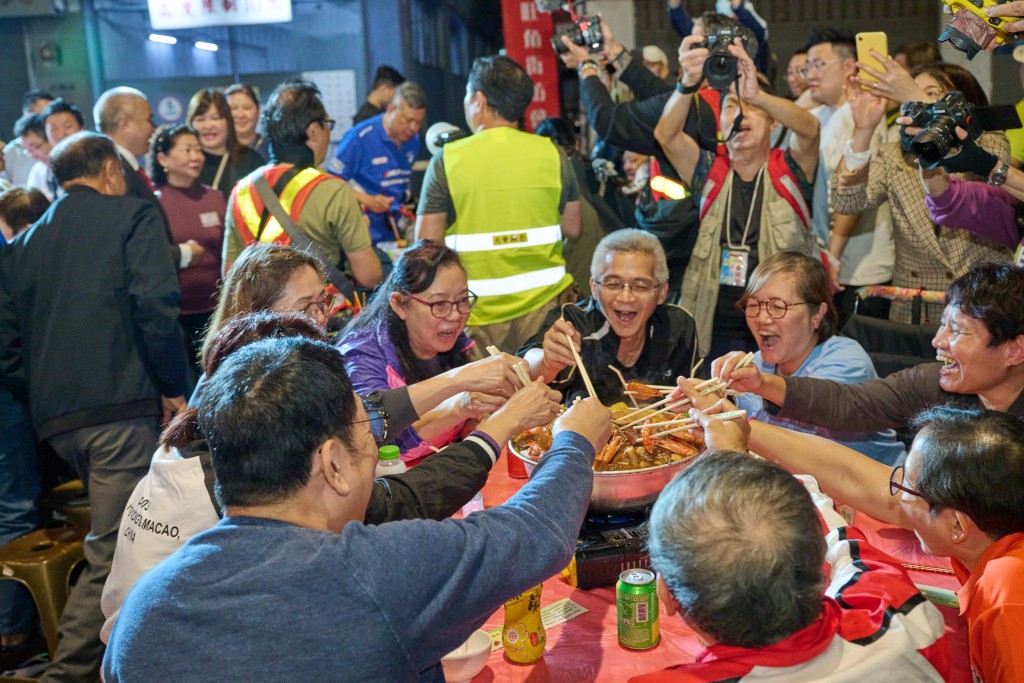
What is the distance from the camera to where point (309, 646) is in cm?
122

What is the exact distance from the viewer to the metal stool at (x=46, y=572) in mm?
3119

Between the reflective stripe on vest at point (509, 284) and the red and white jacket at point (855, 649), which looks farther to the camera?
the reflective stripe on vest at point (509, 284)

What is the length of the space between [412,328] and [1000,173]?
72.7 inches

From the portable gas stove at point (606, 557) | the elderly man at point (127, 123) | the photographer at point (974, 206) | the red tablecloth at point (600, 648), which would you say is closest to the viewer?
the red tablecloth at point (600, 648)

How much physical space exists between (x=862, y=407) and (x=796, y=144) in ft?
5.95

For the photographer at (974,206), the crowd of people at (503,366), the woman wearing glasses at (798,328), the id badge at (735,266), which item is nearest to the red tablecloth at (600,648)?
the crowd of people at (503,366)

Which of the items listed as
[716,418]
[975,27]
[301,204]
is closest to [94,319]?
[301,204]

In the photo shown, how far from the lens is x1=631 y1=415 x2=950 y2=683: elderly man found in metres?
1.22

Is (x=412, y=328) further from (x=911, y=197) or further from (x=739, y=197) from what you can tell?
(x=911, y=197)

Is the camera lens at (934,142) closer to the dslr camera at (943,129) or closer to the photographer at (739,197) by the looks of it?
the dslr camera at (943,129)

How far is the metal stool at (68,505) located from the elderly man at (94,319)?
10.6 inches

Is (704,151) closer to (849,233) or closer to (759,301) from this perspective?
(849,233)

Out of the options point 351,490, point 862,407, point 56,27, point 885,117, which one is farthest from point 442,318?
point 56,27

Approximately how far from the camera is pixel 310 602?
123 centimetres
